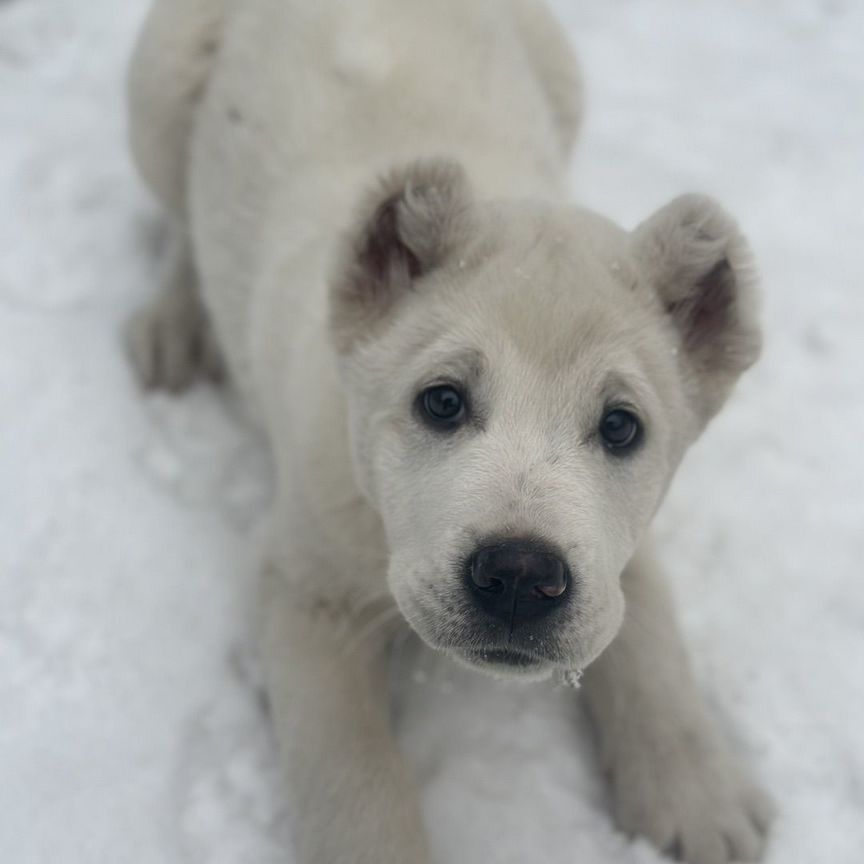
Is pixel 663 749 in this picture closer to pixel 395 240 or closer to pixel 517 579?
pixel 517 579

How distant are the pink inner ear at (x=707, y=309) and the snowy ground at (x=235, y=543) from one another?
1.11 meters

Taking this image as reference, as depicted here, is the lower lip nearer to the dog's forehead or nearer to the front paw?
the dog's forehead

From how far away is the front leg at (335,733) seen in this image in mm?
2779

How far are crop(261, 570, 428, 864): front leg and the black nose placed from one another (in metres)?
0.83

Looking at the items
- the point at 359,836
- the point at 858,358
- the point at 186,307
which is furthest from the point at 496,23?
the point at 359,836

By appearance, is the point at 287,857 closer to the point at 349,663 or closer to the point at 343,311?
the point at 349,663

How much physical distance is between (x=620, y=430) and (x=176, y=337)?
221cm

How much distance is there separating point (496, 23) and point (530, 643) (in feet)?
8.82

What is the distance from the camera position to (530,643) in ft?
7.61

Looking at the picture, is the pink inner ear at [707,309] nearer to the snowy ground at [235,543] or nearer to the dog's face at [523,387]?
the dog's face at [523,387]

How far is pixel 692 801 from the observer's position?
2.97 m

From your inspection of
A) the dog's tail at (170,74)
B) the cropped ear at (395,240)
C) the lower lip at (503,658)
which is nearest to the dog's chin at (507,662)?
the lower lip at (503,658)

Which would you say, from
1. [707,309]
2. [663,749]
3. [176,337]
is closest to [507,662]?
[663,749]

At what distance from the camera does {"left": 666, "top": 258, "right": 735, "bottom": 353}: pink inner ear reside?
277 cm
